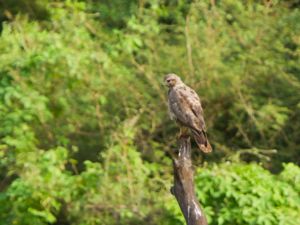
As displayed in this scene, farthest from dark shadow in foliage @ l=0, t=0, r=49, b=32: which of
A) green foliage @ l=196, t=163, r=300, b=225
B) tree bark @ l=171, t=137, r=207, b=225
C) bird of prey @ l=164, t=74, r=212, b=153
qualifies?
tree bark @ l=171, t=137, r=207, b=225

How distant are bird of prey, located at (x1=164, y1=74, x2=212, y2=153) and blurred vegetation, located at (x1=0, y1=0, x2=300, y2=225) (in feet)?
4.69

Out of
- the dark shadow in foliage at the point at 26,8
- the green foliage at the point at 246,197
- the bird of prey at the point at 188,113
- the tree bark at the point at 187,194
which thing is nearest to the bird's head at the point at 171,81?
the bird of prey at the point at 188,113

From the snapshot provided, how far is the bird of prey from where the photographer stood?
19.6 ft

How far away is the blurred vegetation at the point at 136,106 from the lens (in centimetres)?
817

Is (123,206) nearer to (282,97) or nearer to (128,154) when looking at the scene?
(128,154)

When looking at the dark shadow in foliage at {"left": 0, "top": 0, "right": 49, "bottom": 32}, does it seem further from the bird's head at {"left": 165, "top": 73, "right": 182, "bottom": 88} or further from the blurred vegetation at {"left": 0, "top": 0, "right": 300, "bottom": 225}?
the bird's head at {"left": 165, "top": 73, "right": 182, "bottom": 88}

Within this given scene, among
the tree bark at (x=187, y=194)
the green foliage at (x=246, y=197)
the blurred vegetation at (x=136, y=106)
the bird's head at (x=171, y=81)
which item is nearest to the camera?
the tree bark at (x=187, y=194)

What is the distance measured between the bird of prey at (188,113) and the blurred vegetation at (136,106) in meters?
1.43

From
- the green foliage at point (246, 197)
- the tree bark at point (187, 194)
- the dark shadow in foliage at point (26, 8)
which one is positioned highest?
the tree bark at point (187, 194)

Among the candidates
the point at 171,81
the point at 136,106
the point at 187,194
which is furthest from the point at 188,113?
the point at 136,106

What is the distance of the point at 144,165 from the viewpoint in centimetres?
852

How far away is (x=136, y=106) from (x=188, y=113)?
128 inches

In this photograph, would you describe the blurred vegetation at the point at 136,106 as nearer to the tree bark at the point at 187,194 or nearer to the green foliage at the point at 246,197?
the green foliage at the point at 246,197

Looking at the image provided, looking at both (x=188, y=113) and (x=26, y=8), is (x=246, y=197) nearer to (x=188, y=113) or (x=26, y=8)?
(x=188, y=113)
